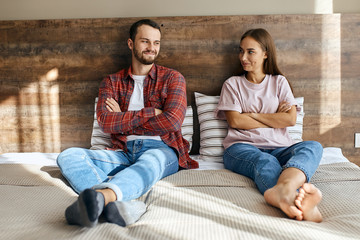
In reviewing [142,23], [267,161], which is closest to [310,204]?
[267,161]

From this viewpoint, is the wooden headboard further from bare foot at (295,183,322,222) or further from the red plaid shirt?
bare foot at (295,183,322,222)

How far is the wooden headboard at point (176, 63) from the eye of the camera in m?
2.28

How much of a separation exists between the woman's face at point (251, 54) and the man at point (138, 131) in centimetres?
47

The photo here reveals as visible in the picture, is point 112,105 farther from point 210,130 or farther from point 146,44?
point 210,130

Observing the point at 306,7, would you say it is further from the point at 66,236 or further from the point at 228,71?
the point at 66,236

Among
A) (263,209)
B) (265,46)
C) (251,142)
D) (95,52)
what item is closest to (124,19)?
(95,52)

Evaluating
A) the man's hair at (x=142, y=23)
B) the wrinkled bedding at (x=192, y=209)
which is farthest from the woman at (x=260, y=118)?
the man's hair at (x=142, y=23)

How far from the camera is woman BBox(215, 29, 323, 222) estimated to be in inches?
60.2

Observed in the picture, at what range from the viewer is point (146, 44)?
2014 millimetres

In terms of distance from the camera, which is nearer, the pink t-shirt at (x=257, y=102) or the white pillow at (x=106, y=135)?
the pink t-shirt at (x=257, y=102)

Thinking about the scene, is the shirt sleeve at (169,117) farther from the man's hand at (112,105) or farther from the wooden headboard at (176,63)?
the wooden headboard at (176,63)

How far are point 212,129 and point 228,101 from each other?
0.23m

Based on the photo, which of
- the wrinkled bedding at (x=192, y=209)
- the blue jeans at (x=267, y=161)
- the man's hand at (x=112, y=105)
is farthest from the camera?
the man's hand at (x=112, y=105)

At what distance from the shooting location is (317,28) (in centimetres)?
227
